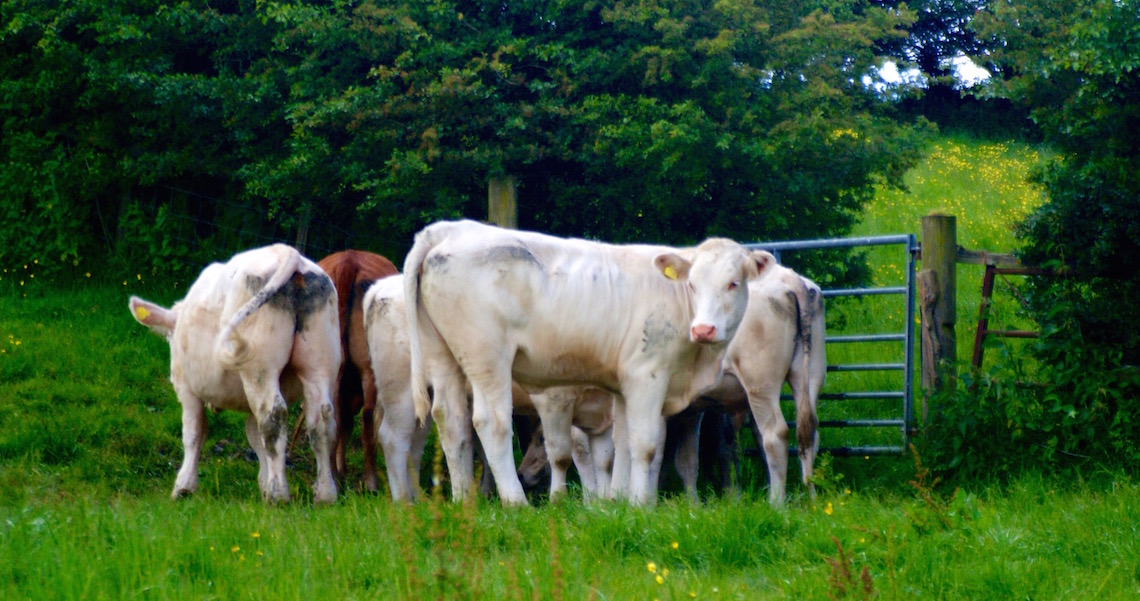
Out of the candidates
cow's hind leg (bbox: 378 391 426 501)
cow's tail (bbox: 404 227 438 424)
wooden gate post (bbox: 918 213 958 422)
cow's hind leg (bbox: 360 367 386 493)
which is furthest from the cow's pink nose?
wooden gate post (bbox: 918 213 958 422)

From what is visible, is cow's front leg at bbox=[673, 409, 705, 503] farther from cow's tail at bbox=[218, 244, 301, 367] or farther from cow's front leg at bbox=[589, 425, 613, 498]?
cow's tail at bbox=[218, 244, 301, 367]

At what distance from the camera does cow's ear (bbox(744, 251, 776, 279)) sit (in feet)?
26.3

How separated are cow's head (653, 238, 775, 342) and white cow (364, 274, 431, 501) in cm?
223

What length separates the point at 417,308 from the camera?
771 cm

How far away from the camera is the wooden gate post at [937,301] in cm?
1016

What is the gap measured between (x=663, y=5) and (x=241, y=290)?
620 centimetres

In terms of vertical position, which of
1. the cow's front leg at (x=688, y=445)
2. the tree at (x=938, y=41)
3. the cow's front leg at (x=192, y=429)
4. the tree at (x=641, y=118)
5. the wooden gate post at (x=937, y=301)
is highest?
the tree at (x=938, y=41)

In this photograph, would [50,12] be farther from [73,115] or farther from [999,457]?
[999,457]

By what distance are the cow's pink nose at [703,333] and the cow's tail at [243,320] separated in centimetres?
274

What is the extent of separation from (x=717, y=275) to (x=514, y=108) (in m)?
5.07

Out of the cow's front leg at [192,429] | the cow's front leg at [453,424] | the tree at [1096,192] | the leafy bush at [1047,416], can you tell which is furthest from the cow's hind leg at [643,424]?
the tree at [1096,192]

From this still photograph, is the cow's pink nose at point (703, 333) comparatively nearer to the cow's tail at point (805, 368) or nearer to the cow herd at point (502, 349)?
the cow herd at point (502, 349)

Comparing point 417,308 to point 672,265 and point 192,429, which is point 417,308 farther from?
A: point 192,429

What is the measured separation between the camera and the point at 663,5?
12609 mm
